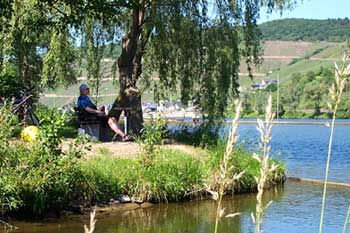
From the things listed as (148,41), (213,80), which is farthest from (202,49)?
(148,41)

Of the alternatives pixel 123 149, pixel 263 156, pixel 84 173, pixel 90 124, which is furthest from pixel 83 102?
pixel 263 156

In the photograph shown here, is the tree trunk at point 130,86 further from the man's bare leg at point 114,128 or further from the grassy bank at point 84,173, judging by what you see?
the grassy bank at point 84,173

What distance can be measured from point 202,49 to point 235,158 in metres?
3.41

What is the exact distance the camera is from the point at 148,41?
1741 centimetres

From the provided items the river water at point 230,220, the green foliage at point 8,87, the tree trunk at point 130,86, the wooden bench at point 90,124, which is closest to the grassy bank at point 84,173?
the river water at point 230,220

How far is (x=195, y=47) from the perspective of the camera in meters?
16.0

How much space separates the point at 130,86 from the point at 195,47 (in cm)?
227

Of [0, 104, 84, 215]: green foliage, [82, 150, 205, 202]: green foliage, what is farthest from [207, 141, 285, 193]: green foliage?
[0, 104, 84, 215]: green foliage

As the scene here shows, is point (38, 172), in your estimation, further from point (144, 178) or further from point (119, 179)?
point (144, 178)

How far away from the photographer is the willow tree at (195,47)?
15.8m

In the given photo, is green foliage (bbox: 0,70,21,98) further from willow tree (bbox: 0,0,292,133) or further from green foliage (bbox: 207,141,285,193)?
green foliage (bbox: 207,141,285,193)

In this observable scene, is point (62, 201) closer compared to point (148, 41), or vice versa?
point (62, 201)

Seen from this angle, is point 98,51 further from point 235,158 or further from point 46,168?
point 46,168

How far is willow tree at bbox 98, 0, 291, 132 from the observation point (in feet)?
52.0
